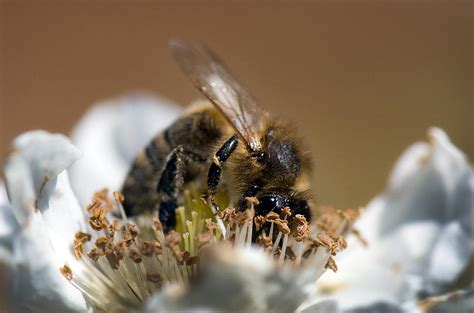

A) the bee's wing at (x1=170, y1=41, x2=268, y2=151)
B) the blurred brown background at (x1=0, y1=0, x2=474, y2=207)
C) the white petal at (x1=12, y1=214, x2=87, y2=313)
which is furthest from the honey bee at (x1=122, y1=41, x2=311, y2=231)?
the blurred brown background at (x1=0, y1=0, x2=474, y2=207)

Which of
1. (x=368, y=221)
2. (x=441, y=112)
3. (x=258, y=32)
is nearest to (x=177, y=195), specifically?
(x=368, y=221)

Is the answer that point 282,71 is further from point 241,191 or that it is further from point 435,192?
point 241,191

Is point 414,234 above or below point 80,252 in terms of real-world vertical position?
above

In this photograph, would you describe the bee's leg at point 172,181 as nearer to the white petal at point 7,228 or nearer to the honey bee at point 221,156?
the honey bee at point 221,156

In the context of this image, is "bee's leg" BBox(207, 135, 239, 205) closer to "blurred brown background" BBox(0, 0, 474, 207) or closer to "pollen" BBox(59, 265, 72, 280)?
"pollen" BBox(59, 265, 72, 280)

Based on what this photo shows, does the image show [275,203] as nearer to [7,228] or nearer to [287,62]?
[7,228]

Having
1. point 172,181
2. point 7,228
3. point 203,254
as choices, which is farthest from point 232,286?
point 7,228
